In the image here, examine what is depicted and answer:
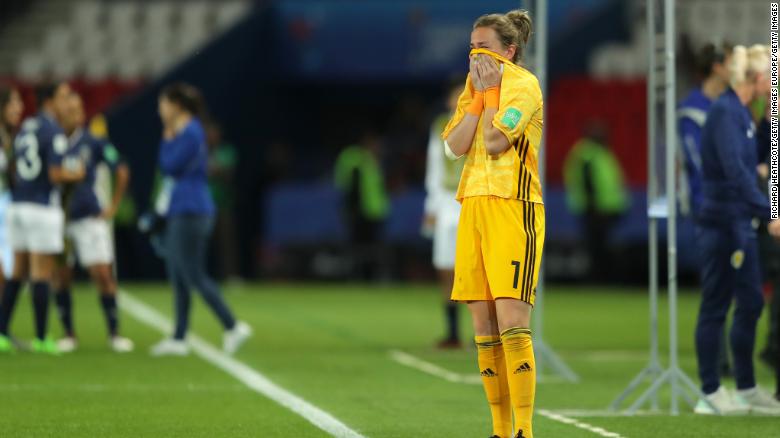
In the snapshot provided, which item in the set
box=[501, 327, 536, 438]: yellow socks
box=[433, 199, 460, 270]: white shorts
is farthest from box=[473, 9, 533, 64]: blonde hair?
box=[433, 199, 460, 270]: white shorts

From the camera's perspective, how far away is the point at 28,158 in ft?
42.3

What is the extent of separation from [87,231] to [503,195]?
7243 mm

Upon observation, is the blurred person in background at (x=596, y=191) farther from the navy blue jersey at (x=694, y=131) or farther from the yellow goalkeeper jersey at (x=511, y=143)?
the yellow goalkeeper jersey at (x=511, y=143)

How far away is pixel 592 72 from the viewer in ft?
89.6

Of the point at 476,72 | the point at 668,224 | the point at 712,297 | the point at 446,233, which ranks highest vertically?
the point at 476,72

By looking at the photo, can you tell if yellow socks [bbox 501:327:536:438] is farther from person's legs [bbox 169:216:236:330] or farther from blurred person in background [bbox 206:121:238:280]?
blurred person in background [bbox 206:121:238:280]

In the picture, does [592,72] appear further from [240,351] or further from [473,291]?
[473,291]

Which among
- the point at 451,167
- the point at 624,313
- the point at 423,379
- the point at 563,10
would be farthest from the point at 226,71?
the point at 423,379

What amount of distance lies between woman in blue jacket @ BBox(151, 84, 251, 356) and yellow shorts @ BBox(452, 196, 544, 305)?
243 inches

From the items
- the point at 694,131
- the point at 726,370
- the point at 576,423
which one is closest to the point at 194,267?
the point at 726,370

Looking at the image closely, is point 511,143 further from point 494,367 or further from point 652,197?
point 652,197

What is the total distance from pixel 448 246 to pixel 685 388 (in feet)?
13.1

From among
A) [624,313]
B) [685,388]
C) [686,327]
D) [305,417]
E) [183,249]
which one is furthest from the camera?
[624,313]

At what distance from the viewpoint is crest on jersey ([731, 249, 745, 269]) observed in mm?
9414
